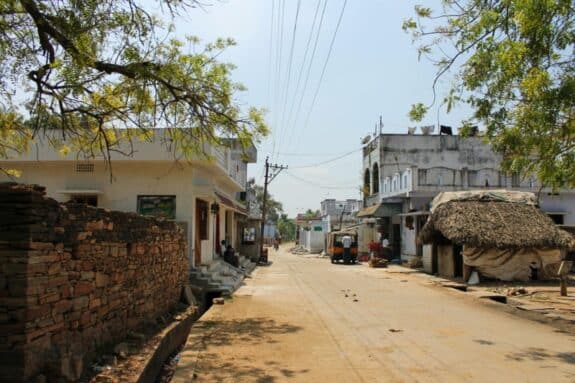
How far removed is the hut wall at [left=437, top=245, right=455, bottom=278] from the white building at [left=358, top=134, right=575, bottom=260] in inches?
110

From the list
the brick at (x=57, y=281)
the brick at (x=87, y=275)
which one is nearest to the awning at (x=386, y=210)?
the brick at (x=87, y=275)

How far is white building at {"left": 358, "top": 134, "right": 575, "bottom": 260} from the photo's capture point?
29.6 m

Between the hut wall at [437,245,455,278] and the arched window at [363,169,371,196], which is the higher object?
the arched window at [363,169,371,196]

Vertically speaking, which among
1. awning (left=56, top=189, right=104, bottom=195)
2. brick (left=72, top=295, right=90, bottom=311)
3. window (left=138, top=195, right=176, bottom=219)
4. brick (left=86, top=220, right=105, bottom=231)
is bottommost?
brick (left=72, top=295, right=90, bottom=311)

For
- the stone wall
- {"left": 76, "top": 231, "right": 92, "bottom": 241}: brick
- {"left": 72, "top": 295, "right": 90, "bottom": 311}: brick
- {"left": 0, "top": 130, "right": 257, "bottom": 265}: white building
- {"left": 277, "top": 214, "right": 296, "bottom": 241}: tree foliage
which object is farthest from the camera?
{"left": 277, "top": 214, "right": 296, "bottom": 241}: tree foliage

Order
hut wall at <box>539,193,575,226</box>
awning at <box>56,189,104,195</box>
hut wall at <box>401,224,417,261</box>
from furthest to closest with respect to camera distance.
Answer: hut wall at <box>401,224,417,261</box> → hut wall at <box>539,193,575,226</box> → awning at <box>56,189,104,195</box>

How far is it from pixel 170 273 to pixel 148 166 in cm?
658

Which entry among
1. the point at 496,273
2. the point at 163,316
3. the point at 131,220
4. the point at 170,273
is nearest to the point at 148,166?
the point at 170,273

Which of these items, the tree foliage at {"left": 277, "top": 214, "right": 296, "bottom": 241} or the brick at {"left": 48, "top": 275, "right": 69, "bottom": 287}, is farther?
the tree foliage at {"left": 277, "top": 214, "right": 296, "bottom": 241}

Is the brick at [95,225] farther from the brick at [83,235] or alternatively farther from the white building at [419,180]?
the white building at [419,180]

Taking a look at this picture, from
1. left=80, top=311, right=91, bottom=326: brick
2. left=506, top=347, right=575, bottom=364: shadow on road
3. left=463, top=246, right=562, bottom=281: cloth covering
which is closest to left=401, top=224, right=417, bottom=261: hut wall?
left=463, top=246, right=562, bottom=281: cloth covering

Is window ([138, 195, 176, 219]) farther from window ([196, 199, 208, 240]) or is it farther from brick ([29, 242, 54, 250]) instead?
brick ([29, 242, 54, 250])

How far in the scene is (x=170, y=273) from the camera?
45.0ft

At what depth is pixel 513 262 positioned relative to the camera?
67.9 feet
